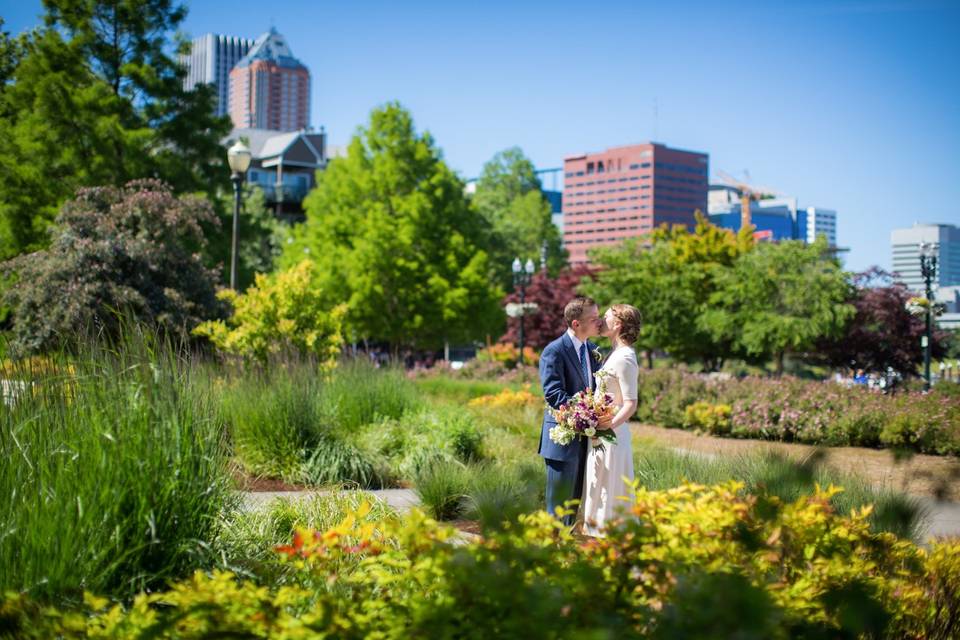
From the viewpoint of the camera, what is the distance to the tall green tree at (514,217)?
56.3 meters

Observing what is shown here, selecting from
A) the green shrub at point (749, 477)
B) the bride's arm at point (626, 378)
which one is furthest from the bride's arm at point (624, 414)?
the green shrub at point (749, 477)

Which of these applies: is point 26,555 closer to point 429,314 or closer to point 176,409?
point 176,409

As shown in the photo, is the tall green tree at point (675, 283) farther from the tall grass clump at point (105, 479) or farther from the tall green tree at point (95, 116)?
the tall grass clump at point (105, 479)

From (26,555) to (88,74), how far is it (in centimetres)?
2842

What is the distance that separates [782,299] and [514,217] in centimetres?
3048

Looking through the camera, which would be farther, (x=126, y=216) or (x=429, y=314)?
(x=429, y=314)

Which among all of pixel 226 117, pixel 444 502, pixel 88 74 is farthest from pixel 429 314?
pixel 444 502

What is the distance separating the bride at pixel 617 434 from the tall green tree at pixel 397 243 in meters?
26.7

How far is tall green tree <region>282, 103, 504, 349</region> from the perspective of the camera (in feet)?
109

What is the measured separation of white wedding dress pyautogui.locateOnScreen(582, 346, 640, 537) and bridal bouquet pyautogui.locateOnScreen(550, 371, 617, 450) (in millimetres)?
81

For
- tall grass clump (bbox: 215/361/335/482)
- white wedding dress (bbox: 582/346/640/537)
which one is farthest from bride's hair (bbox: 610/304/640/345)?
tall grass clump (bbox: 215/361/335/482)

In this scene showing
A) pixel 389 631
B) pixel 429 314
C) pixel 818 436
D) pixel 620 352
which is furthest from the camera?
pixel 429 314

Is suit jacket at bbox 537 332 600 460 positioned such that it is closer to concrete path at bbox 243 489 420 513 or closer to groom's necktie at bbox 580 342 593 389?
groom's necktie at bbox 580 342 593 389

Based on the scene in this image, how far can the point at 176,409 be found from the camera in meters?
4.08
